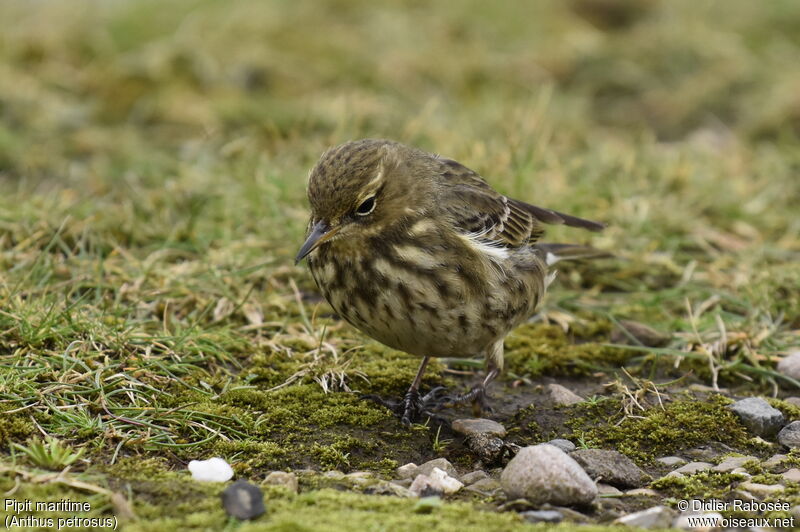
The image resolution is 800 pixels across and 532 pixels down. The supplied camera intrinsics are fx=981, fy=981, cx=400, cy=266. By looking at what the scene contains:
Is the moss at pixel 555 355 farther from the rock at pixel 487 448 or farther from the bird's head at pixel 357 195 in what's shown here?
the bird's head at pixel 357 195

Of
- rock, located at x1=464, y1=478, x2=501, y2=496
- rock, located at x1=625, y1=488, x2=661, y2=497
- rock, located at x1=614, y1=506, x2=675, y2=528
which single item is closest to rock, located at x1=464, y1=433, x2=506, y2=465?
rock, located at x1=464, y1=478, x2=501, y2=496

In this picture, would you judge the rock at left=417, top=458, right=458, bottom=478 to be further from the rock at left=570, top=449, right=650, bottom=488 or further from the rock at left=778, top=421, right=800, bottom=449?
the rock at left=778, top=421, right=800, bottom=449

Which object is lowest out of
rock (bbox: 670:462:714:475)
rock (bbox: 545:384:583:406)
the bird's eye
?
rock (bbox: 545:384:583:406)

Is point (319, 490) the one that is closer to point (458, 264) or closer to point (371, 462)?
point (371, 462)

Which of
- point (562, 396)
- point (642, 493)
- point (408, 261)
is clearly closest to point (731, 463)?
point (642, 493)

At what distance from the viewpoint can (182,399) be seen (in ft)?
16.5

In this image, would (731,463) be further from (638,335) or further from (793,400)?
(638,335)

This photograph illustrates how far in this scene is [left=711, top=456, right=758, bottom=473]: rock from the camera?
471cm

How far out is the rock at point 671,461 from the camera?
4.89 metres

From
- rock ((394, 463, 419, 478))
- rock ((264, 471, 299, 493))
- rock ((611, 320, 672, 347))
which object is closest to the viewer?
rock ((264, 471, 299, 493))

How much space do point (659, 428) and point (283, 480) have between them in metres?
2.07

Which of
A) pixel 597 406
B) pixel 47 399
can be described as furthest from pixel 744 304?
pixel 47 399

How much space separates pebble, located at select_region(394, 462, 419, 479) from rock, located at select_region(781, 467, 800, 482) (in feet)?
5.62

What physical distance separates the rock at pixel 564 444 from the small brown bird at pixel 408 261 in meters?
0.62
